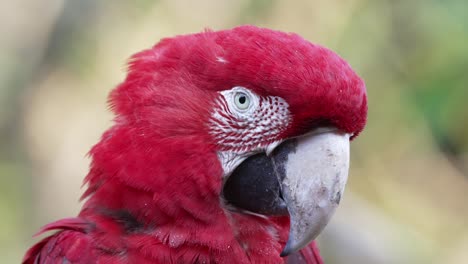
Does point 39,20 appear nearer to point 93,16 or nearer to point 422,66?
point 93,16

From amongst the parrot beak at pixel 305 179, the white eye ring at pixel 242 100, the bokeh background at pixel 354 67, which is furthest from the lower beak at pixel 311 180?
the bokeh background at pixel 354 67

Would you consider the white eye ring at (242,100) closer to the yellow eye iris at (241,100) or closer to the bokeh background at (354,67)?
the yellow eye iris at (241,100)

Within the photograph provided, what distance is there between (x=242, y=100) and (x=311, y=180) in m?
0.25

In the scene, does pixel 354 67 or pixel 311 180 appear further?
pixel 354 67

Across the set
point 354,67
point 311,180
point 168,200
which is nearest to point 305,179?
point 311,180

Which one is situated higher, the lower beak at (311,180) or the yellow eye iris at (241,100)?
the yellow eye iris at (241,100)

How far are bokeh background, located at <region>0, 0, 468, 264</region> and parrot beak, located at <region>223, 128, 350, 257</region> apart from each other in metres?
1.83

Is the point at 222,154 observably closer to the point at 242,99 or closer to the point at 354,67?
the point at 242,99

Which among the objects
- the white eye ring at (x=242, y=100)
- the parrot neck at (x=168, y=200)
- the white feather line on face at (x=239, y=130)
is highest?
the white eye ring at (x=242, y=100)

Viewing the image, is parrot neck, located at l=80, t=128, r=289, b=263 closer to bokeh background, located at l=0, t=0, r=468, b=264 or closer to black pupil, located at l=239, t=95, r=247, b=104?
black pupil, located at l=239, t=95, r=247, b=104

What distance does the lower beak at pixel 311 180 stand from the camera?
145 centimetres

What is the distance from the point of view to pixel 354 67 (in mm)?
3521

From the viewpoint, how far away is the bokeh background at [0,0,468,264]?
343 centimetres

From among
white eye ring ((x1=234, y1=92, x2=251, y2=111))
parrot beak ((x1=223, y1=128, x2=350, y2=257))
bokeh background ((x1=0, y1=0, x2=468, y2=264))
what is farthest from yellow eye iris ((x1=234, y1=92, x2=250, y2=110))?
bokeh background ((x1=0, y1=0, x2=468, y2=264))
